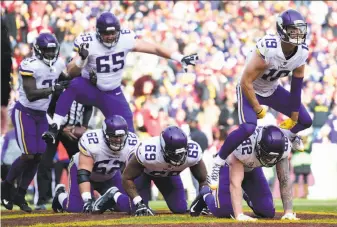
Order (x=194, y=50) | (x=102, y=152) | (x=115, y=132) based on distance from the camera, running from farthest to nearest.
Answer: (x=194, y=50), (x=102, y=152), (x=115, y=132)

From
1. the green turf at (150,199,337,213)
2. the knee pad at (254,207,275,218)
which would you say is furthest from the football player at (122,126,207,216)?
the green turf at (150,199,337,213)

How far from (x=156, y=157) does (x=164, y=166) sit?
0.19 m

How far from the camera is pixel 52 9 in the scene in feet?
54.7

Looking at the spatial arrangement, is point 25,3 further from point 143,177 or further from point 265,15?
point 143,177

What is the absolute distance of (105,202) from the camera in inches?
352

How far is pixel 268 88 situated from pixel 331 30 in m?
9.16

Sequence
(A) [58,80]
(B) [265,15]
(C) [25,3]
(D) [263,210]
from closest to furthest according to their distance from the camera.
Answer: (D) [263,210]
(A) [58,80]
(C) [25,3]
(B) [265,15]

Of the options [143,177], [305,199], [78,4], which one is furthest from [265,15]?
[143,177]

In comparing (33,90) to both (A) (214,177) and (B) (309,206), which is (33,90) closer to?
(A) (214,177)

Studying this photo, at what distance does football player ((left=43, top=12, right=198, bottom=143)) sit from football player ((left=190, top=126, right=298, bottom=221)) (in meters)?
2.08

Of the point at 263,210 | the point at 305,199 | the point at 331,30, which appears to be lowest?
the point at 305,199

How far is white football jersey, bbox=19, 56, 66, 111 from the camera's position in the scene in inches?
422

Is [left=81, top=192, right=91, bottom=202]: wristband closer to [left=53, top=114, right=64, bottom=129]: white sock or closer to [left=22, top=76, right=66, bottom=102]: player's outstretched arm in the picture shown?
[left=53, top=114, right=64, bottom=129]: white sock

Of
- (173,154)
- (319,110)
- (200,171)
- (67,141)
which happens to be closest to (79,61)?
(67,141)
